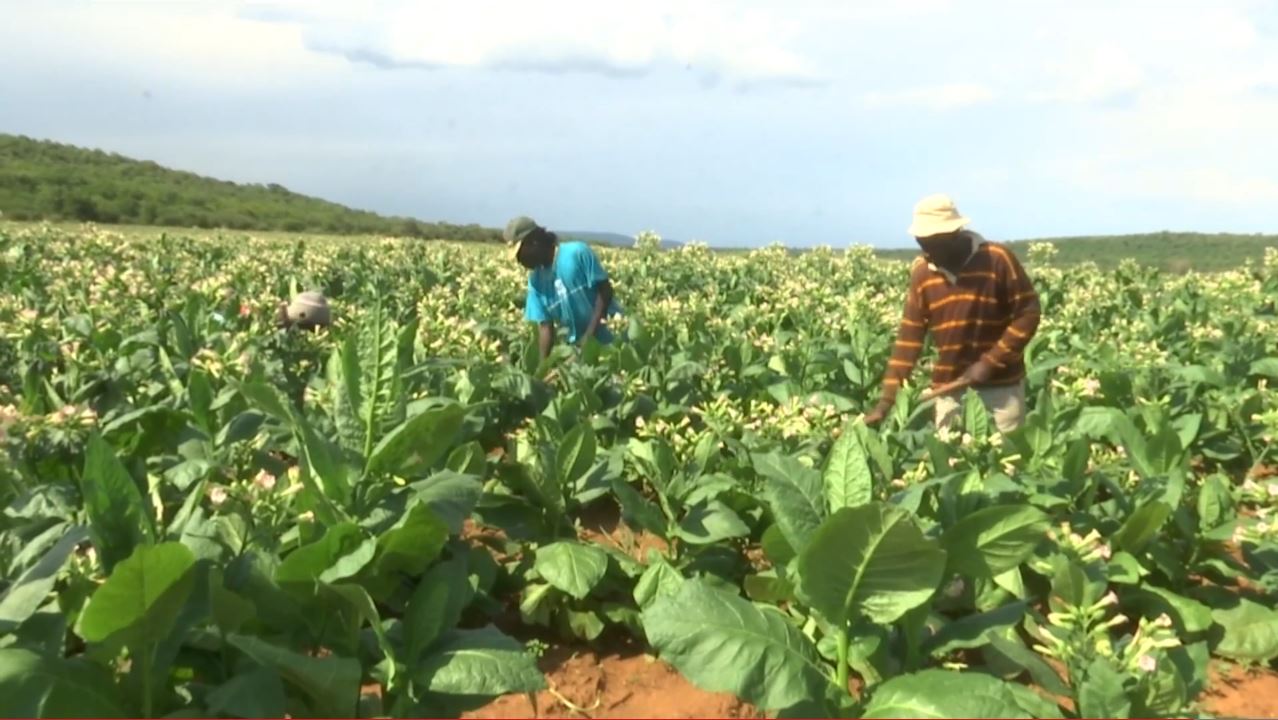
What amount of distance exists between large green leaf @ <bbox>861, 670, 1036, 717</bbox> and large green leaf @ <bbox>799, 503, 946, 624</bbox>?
21cm

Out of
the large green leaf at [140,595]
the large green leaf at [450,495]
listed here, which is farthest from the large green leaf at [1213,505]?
the large green leaf at [140,595]

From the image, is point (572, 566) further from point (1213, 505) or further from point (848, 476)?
point (1213, 505)

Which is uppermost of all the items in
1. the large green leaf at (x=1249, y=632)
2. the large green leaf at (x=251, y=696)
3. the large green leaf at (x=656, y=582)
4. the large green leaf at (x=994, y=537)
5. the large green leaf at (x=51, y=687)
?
the large green leaf at (x=994, y=537)

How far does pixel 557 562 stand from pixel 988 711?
2137mm

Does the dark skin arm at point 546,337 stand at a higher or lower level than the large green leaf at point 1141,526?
higher

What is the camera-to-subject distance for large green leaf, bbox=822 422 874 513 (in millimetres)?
3143

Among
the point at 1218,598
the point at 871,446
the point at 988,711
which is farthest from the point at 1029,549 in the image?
the point at 1218,598

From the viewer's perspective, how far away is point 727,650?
2861 millimetres

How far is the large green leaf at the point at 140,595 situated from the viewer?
2277 millimetres

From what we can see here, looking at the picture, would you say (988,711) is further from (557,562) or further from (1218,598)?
(1218,598)

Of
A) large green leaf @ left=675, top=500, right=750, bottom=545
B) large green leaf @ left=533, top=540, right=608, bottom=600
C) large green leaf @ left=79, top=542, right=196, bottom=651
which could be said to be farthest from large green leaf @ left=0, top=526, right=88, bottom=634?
large green leaf @ left=675, top=500, right=750, bottom=545

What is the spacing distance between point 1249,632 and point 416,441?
11.2ft

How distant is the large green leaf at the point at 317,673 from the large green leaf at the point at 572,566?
1.65m

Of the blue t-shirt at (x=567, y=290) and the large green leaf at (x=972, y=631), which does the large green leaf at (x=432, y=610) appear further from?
the blue t-shirt at (x=567, y=290)
